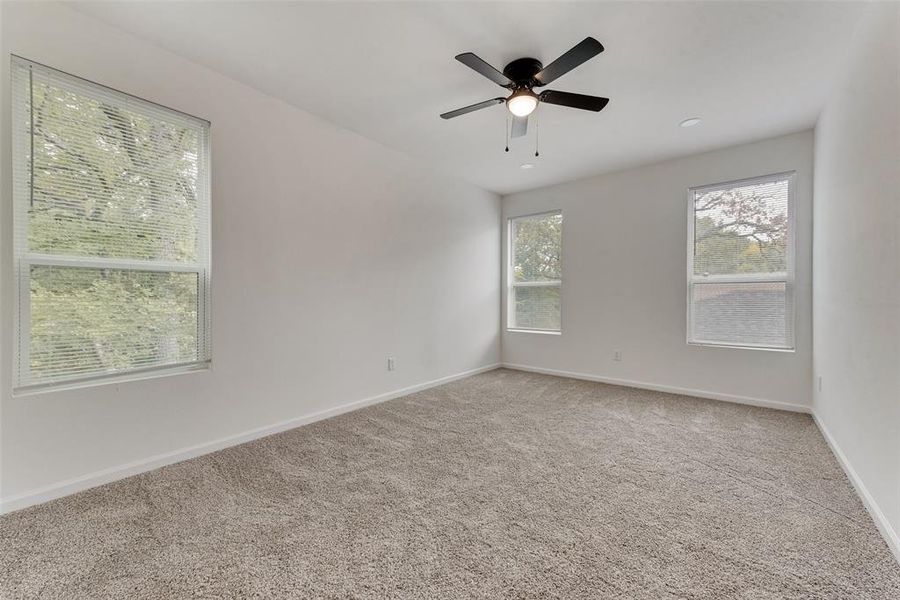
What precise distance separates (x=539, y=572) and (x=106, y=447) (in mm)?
2376

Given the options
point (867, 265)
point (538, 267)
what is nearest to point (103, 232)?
point (867, 265)

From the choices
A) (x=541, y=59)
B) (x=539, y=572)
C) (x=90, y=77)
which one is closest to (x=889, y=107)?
(x=541, y=59)

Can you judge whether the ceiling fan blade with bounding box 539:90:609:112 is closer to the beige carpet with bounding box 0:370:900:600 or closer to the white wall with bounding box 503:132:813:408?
the white wall with bounding box 503:132:813:408

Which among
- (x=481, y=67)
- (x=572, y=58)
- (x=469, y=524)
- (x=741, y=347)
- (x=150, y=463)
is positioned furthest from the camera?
(x=741, y=347)

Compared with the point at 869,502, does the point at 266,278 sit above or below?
above

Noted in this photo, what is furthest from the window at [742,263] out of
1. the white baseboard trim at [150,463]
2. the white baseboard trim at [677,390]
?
the white baseboard trim at [150,463]

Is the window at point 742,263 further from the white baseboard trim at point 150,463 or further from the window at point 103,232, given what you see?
the window at point 103,232

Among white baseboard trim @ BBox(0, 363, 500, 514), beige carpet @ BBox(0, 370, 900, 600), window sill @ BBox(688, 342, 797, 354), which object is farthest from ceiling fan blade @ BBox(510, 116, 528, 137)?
window sill @ BBox(688, 342, 797, 354)

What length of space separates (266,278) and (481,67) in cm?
205

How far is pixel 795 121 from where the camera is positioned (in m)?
3.14

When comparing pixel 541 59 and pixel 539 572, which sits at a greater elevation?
pixel 541 59

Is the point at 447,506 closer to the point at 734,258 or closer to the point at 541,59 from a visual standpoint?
the point at 541,59

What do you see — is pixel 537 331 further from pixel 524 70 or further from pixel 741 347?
pixel 524 70

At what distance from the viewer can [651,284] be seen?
4.16 meters
